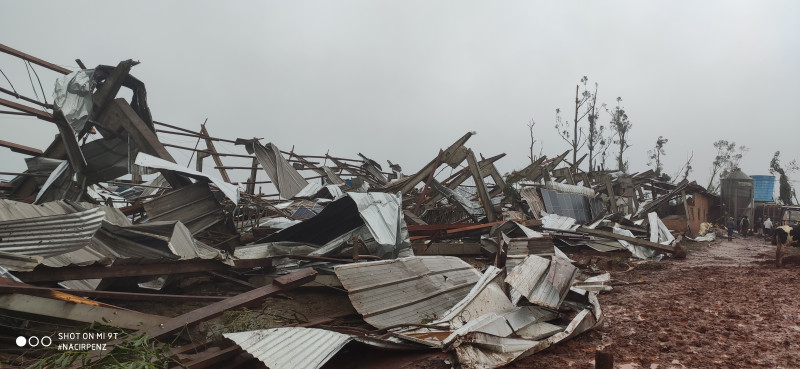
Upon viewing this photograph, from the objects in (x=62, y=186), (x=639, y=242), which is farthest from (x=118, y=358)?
(x=639, y=242)

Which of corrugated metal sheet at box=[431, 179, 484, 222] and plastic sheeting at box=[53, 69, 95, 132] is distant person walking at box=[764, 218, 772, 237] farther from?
plastic sheeting at box=[53, 69, 95, 132]

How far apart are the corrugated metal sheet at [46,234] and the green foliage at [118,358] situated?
5.95 feet

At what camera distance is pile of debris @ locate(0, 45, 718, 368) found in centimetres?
372

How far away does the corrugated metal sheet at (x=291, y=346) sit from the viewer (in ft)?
10.5

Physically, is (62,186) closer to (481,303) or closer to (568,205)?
(481,303)

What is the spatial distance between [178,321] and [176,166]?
357cm

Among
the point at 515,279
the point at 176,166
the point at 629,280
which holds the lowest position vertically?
the point at 629,280

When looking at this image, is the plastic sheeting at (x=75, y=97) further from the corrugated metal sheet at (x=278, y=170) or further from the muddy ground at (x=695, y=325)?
the muddy ground at (x=695, y=325)

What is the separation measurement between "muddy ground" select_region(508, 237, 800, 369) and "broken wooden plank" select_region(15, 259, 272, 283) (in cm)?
374

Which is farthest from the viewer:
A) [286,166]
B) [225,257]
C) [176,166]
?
[286,166]

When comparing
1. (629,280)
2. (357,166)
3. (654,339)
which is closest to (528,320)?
(654,339)

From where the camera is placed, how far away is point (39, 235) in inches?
183

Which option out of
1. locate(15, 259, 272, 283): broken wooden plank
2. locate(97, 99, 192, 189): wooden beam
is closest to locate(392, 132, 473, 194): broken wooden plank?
locate(97, 99, 192, 189): wooden beam

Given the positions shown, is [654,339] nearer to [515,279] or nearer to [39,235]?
[515,279]
